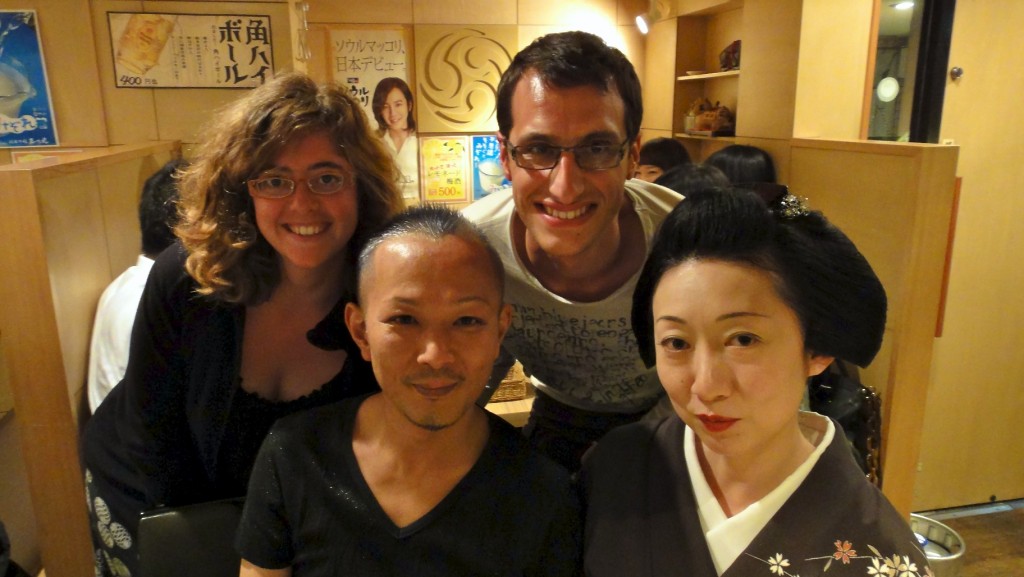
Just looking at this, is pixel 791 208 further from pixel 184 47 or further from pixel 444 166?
pixel 444 166

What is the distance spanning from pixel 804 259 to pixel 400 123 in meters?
4.27

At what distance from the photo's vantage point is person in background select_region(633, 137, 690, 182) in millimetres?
3193

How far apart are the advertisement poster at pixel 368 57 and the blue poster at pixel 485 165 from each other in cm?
65

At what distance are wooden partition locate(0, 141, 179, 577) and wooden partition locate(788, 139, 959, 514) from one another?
2.43 metres

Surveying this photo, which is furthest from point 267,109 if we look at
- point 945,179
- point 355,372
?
point 945,179

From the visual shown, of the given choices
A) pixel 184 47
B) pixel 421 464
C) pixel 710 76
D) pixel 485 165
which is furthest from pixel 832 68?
pixel 184 47

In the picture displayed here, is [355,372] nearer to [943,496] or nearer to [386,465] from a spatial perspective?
[386,465]

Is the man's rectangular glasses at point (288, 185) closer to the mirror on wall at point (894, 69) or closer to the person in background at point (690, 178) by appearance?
the person in background at point (690, 178)

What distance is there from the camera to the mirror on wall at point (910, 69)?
3018 millimetres

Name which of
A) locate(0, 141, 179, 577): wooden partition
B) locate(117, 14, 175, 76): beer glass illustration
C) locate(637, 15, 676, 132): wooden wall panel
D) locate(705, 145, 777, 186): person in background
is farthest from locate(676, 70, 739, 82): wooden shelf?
locate(0, 141, 179, 577): wooden partition

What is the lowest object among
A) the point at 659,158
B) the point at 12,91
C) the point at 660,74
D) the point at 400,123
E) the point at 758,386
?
the point at 758,386

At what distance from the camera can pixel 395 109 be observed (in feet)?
15.9

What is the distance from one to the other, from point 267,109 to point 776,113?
9.18 ft

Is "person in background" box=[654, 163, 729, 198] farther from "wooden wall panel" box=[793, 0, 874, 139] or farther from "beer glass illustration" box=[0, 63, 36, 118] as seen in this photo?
"beer glass illustration" box=[0, 63, 36, 118]
